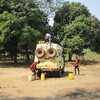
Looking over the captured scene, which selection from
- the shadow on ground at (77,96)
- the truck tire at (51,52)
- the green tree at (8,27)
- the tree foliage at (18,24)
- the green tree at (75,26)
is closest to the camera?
the shadow on ground at (77,96)

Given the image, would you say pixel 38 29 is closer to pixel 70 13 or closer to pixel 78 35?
pixel 78 35

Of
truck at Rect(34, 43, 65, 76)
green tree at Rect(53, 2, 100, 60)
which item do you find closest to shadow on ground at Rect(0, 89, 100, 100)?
truck at Rect(34, 43, 65, 76)

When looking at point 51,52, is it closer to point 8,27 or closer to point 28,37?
point 28,37

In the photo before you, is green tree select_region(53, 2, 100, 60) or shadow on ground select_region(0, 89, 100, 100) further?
green tree select_region(53, 2, 100, 60)

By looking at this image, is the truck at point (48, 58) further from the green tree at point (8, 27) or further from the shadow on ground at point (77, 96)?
the green tree at point (8, 27)

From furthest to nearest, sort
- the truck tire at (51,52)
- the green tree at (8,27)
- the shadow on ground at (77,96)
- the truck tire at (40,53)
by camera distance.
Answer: the green tree at (8,27)
the truck tire at (40,53)
the truck tire at (51,52)
the shadow on ground at (77,96)

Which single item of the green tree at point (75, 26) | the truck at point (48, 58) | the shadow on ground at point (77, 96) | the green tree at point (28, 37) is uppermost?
the green tree at point (75, 26)

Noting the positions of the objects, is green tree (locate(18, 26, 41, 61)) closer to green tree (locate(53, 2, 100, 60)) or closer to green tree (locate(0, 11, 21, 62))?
green tree (locate(0, 11, 21, 62))

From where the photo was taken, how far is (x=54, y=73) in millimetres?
15695

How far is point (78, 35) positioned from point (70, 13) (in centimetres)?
564

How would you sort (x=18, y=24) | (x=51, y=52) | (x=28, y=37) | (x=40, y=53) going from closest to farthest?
(x=51, y=52), (x=40, y=53), (x=28, y=37), (x=18, y=24)

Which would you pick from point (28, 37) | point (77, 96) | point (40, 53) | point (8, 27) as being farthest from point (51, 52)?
point (8, 27)

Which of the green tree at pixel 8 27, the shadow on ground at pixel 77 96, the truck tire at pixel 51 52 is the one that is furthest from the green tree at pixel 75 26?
the shadow on ground at pixel 77 96

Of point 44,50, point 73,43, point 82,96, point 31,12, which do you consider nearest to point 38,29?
point 31,12
